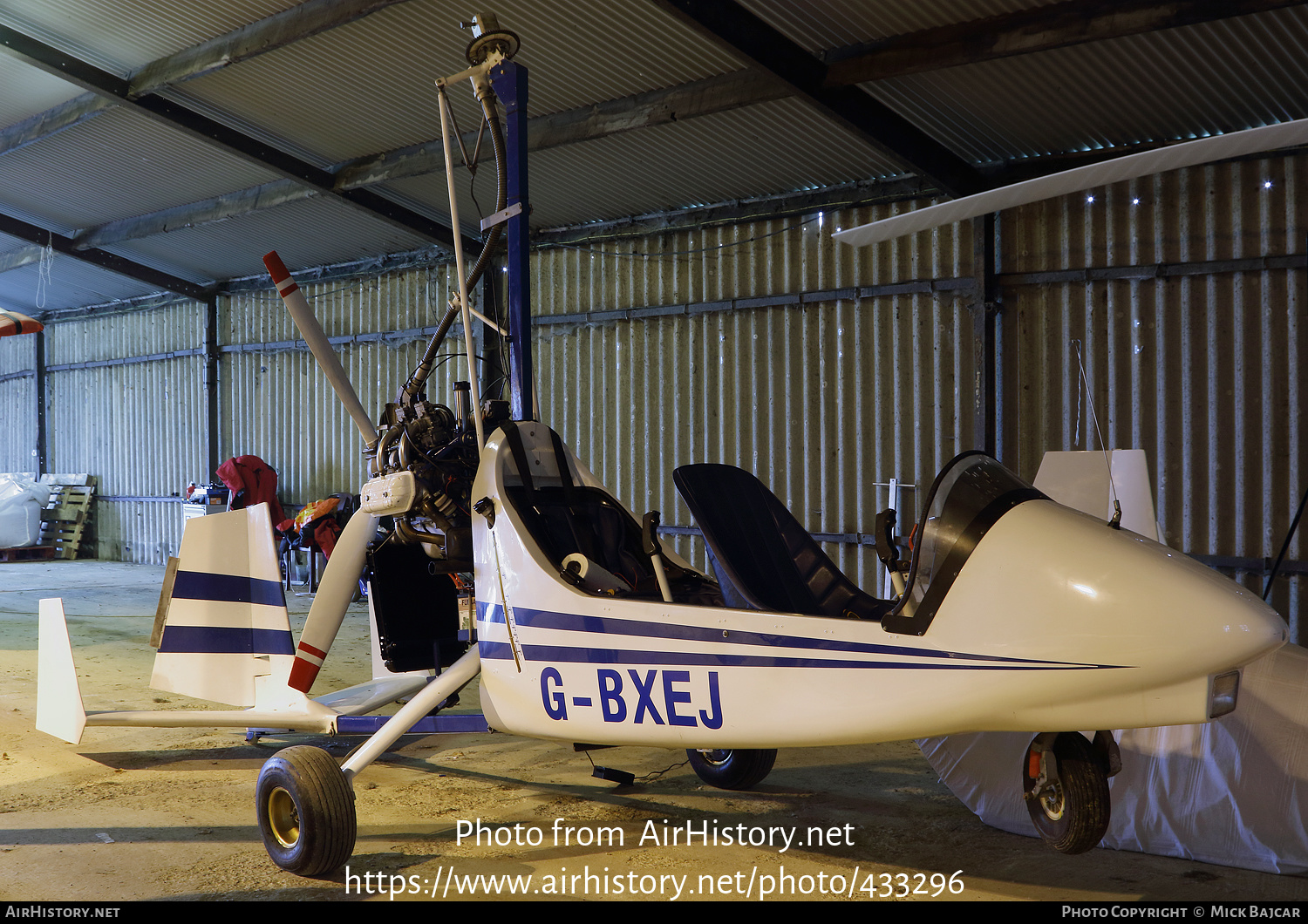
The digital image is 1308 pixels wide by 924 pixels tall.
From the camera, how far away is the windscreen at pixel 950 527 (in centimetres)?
270

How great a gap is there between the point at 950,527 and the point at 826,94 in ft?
17.5

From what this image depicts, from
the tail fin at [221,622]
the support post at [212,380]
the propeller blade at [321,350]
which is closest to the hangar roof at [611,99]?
the support post at [212,380]

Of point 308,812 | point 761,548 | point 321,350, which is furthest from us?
point 321,350

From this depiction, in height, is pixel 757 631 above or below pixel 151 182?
below

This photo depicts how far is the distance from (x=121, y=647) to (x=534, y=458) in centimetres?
610

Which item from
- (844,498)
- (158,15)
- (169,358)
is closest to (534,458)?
(844,498)

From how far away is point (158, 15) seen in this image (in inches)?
339

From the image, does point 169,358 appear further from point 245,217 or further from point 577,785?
point 577,785

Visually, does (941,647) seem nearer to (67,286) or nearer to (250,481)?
(250,481)

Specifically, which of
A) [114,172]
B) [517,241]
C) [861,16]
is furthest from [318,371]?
[517,241]

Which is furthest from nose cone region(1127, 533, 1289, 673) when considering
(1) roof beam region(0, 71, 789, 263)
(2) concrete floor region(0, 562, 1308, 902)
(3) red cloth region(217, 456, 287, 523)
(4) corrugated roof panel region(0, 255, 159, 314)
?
(4) corrugated roof panel region(0, 255, 159, 314)

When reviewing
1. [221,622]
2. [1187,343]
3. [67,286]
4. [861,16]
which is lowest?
[221,622]

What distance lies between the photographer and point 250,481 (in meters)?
13.9

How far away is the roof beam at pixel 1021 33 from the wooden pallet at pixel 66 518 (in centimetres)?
1546
